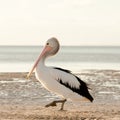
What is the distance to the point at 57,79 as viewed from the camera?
40.1ft

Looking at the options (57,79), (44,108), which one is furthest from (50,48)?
(44,108)

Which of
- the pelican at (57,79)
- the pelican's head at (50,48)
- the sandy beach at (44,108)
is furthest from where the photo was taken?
the pelican's head at (50,48)

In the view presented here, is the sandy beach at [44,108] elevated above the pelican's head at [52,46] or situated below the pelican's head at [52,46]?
below

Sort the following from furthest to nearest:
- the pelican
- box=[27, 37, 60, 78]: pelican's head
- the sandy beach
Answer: box=[27, 37, 60, 78]: pelican's head, the pelican, the sandy beach

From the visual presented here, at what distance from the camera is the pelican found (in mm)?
12047

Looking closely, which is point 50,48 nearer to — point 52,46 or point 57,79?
point 52,46

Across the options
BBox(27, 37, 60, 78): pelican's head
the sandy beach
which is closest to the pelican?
BBox(27, 37, 60, 78): pelican's head

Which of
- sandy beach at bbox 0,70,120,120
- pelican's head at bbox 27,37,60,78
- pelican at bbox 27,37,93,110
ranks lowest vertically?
sandy beach at bbox 0,70,120,120

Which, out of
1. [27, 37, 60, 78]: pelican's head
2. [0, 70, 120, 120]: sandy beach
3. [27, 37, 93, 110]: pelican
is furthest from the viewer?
[27, 37, 60, 78]: pelican's head

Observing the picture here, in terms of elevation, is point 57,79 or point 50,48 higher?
point 50,48

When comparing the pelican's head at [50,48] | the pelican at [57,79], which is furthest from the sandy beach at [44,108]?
the pelican's head at [50,48]

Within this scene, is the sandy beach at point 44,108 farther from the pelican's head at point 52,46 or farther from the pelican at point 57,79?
the pelican's head at point 52,46

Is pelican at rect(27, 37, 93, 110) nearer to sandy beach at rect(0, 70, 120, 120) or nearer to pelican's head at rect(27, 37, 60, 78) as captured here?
pelican's head at rect(27, 37, 60, 78)

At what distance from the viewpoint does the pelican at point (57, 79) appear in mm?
12047
